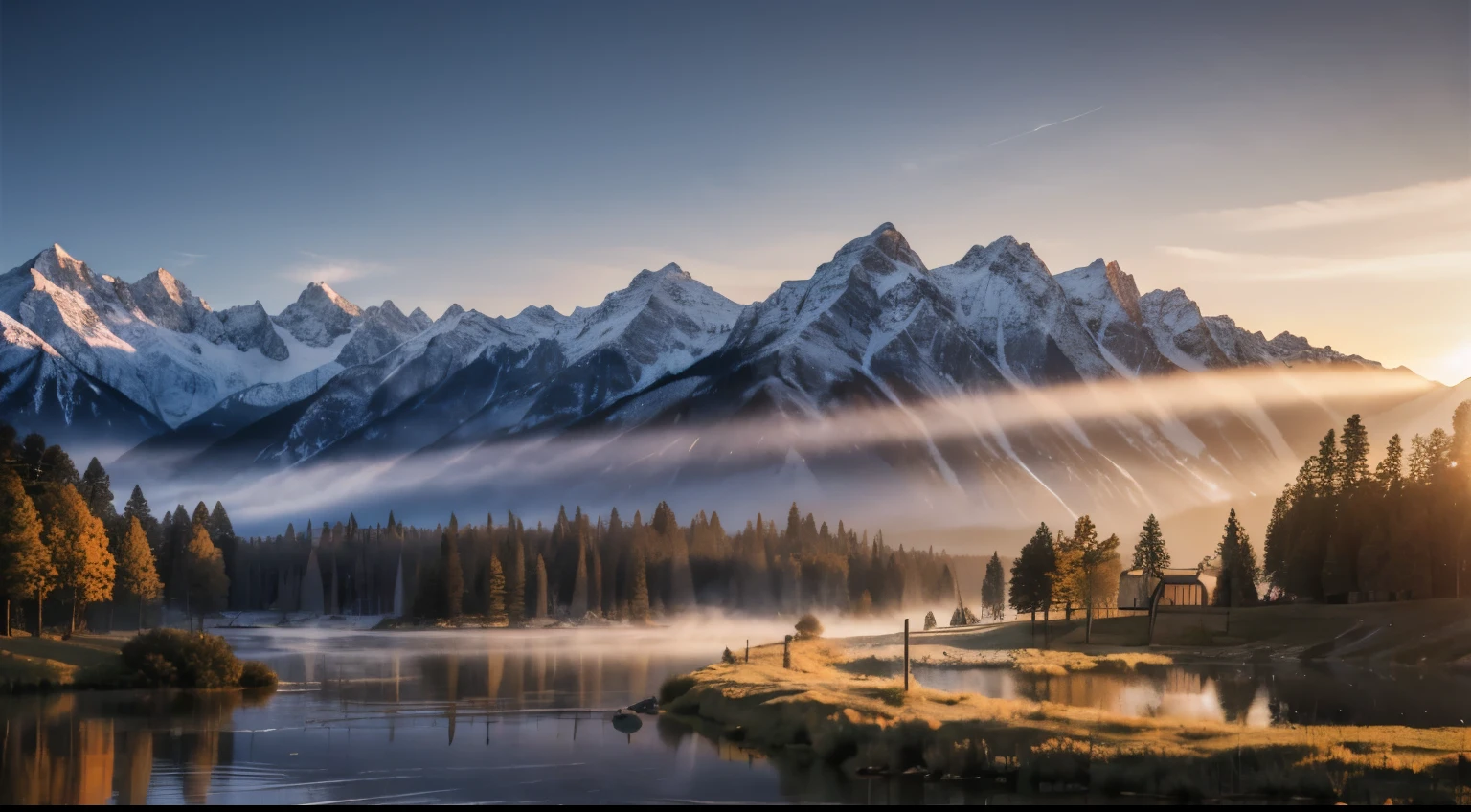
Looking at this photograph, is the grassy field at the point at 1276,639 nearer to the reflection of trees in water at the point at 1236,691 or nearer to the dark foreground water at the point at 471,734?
the dark foreground water at the point at 471,734

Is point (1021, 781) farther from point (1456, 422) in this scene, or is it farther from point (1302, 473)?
point (1302, 473)

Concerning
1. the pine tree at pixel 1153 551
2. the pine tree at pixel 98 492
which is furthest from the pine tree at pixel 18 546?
the pine tree at pixel 1153 551

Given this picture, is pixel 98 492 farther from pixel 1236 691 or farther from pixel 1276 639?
pixel 1276 639

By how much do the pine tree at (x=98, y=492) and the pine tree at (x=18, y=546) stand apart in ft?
147

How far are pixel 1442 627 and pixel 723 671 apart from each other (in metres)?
64.9

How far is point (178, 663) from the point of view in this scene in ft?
311

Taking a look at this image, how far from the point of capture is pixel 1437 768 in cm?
4675

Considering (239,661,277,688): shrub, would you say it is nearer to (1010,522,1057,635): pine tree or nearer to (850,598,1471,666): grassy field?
(850,598,1471,666): grassy field

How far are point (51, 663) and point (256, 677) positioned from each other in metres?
14.0

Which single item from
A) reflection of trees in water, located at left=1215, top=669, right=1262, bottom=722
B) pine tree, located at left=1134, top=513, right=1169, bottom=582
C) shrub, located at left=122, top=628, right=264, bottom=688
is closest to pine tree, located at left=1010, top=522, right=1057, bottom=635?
reflection of trees in water, located at left=1215, top=669, right=1262, bottom=722

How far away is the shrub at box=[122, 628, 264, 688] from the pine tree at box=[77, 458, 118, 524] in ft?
188

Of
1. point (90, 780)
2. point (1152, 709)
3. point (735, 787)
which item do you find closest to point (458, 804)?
point (735, 787)

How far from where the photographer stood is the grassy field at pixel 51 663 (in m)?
88.6

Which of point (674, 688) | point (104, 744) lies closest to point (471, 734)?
point (104, 744)
